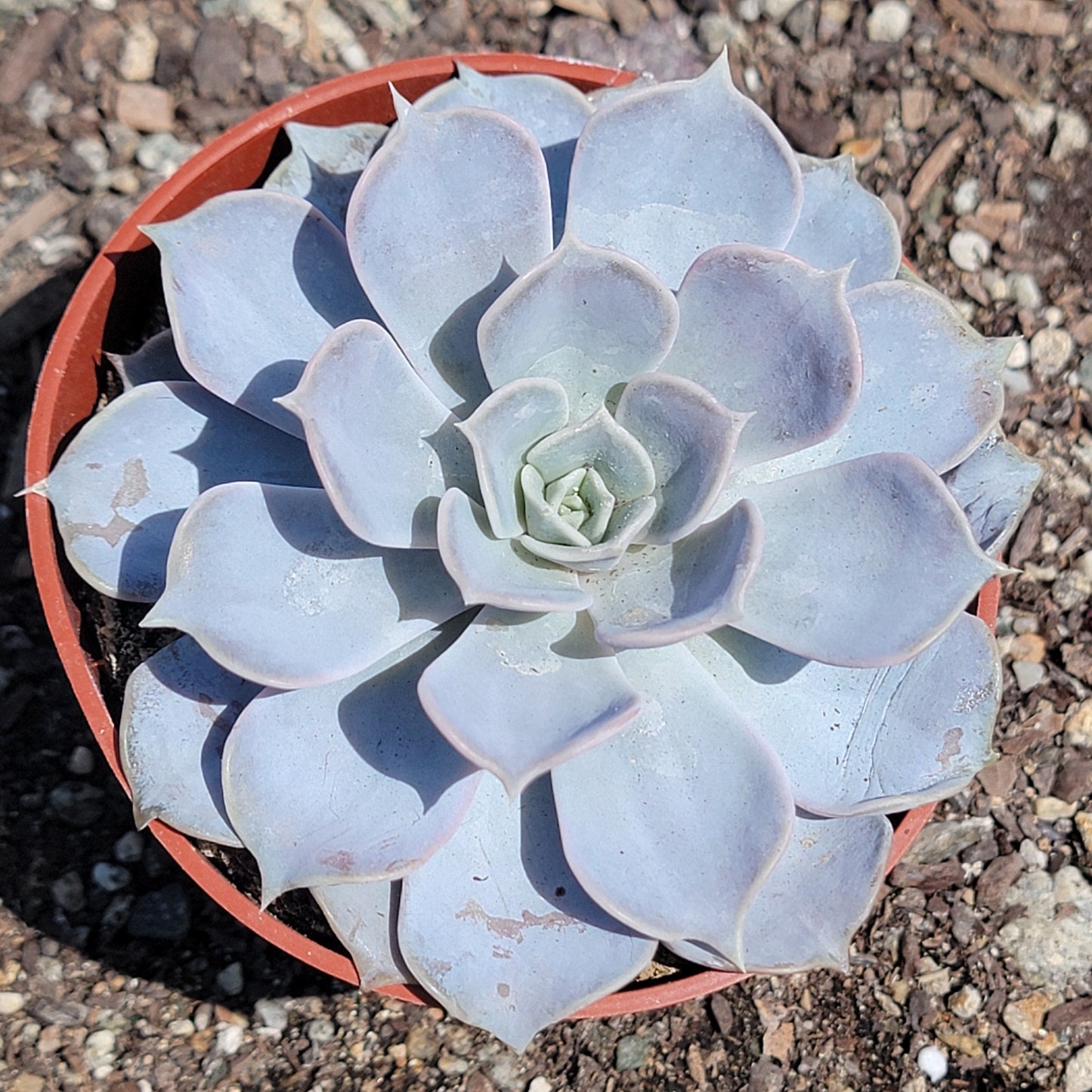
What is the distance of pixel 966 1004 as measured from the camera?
5.29 ft

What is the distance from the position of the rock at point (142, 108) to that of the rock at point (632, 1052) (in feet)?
5.27

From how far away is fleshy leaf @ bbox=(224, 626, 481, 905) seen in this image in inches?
42.3

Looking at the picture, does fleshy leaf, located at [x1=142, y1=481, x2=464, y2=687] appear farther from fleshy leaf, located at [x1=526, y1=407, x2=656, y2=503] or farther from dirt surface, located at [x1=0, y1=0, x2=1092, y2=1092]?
dirt surface, located at [x1=0, y1=0, x2=1092, y2=1092]

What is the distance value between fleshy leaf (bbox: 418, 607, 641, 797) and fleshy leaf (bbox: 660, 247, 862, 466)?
0.83ft

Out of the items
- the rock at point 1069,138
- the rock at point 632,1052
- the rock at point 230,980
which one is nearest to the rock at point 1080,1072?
the rock at point 632,1052

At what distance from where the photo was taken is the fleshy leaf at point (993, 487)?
125 centimetres

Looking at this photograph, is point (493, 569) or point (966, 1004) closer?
point (493, 569)

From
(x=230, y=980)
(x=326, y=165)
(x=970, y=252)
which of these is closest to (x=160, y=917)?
(x=230, y=980)

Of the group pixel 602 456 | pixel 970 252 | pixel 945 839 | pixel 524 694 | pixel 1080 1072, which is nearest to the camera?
pixel 524 694

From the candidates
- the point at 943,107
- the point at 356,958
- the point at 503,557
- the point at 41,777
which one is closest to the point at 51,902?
the point at 41,777

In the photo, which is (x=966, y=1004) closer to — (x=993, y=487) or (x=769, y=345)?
(x=993, y=487)

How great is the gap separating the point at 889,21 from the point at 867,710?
53.6 inches

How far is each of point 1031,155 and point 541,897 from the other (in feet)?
4.90

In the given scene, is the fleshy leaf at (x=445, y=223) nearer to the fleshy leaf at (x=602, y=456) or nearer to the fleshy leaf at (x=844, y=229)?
the fleshy leaf at (x=602, y=456)
